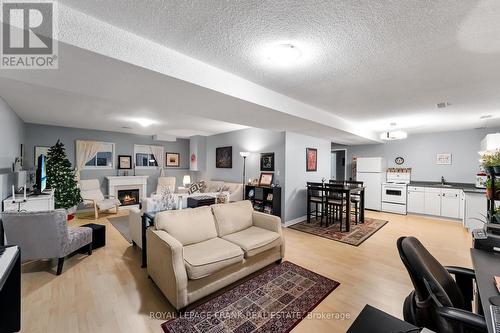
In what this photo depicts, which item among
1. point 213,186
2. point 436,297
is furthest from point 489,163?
point 213,186

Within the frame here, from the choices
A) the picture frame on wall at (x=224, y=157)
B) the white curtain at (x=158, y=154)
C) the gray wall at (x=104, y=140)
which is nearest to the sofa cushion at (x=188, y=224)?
the picture frame on wall at (x=224, y=157)

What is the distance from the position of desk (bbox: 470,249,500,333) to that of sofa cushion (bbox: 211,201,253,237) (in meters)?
2.35

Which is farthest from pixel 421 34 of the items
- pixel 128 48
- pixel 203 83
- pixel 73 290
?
pixel 73 290

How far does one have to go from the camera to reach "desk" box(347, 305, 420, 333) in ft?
4.38

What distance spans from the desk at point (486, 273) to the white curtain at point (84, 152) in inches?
304

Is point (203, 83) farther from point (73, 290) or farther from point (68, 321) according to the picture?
point (73, 290)

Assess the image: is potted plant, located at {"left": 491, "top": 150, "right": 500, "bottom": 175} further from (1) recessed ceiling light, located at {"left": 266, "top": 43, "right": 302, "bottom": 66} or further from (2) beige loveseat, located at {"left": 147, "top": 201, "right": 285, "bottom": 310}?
(2) beige loveseat, located at {"left": 147, "top": 201, "right": 285, "bottom": 310}

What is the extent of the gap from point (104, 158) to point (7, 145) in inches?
121

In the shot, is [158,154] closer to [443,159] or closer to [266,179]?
[266,179]

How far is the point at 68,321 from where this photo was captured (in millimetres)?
1875

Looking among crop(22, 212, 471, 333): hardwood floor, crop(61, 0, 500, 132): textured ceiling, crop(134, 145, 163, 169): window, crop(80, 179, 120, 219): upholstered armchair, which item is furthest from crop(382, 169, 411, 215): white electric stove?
crop(80, 179, 120, 219): upholstered armchair

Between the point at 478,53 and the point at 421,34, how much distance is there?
A: 749 mm

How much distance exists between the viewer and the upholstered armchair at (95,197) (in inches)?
215

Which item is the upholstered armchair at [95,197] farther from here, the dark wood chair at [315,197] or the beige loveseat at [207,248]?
the dark wood chair at [315,197]
